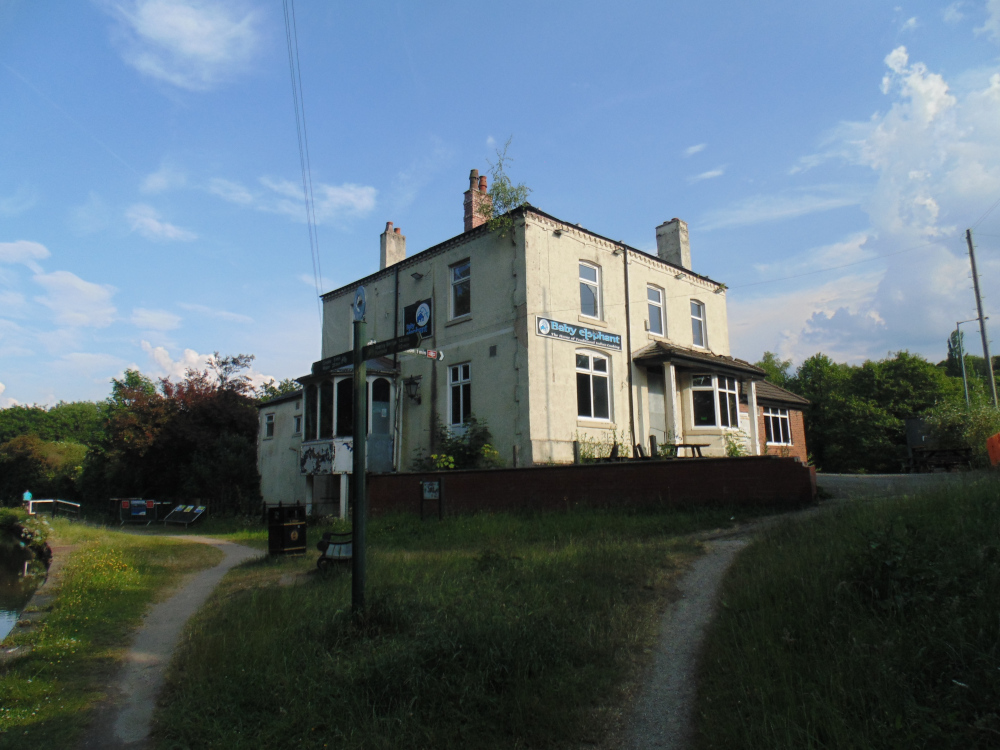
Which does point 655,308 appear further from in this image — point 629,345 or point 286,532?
point 286,532

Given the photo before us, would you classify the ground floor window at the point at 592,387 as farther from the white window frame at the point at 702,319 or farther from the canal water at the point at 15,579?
the canal water at the point at 15,579

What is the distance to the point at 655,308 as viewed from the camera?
2220 cm

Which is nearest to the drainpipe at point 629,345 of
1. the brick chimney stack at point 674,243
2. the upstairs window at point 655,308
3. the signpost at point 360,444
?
the upstairs window at point 655,308

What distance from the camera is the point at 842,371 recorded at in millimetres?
52781

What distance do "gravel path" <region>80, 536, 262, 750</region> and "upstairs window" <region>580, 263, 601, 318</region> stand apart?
1252 cm

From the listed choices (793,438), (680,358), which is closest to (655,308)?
(680,358)

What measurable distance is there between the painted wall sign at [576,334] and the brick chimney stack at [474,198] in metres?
4.99

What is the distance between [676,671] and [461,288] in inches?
650

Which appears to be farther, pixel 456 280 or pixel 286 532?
pixel 456 280

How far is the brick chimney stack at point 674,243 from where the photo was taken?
24219 mm

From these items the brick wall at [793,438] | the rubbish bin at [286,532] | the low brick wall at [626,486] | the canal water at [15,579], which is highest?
the brick wall at [793,438]

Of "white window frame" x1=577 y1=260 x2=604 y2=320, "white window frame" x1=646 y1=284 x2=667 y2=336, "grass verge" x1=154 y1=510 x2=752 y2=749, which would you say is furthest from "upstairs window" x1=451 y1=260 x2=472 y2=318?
"grass verge" x1=154 y1=510 x2=752 y2=749

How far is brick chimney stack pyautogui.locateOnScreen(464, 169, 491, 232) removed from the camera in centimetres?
2150

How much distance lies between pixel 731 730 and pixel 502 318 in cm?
1535
